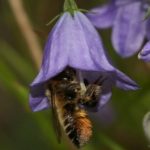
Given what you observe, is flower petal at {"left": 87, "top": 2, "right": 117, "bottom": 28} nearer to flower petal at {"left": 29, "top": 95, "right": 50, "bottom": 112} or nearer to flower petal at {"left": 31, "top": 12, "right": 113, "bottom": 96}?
flower petal at {"left": 31, "top": 12, "right": 113, "bottom": 96}

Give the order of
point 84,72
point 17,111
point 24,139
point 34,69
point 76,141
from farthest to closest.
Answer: point 17,111 → point 24,139 → point 34,69 → point 84,72 → point 76,141

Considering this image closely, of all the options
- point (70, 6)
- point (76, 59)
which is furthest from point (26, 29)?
point (76, 59)

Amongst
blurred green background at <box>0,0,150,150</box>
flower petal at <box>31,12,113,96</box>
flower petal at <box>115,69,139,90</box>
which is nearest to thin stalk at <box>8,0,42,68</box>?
blurred green background at <box>0,0,150,150</box>

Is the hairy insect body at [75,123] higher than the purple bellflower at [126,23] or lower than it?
higher

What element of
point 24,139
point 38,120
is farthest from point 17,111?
point 38,120

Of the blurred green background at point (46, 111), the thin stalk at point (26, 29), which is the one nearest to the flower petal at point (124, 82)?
the blurred green background at point (46, 111)

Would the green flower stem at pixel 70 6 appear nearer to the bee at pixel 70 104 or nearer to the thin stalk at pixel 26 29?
the bee at pixel 70 104

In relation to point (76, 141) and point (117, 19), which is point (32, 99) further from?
point (117, 19)
